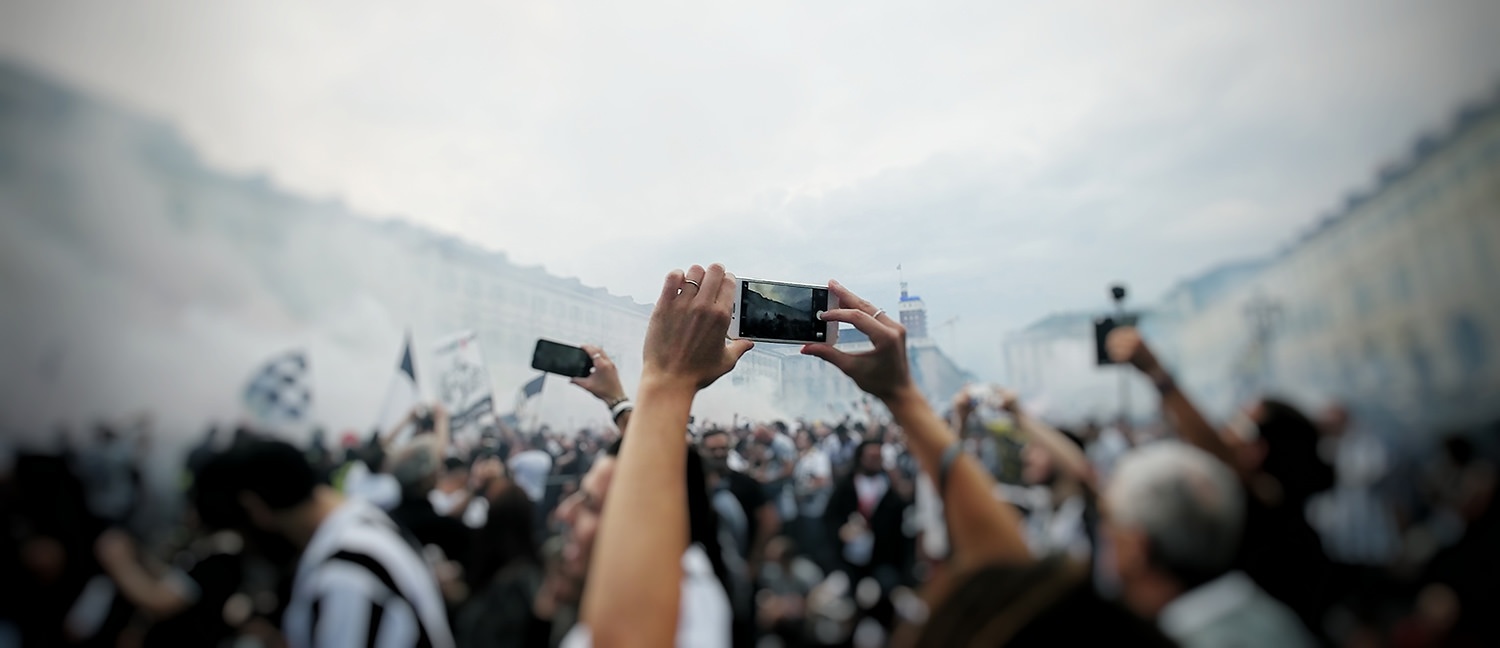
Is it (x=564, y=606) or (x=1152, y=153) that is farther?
(x=564, y=606)

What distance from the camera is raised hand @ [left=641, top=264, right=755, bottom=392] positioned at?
149 cm

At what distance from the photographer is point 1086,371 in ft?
6.37

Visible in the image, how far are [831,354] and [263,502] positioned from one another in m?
1.72

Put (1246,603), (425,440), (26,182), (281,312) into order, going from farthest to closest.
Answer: (425,440), (281,312), (26,182), (1246,603)

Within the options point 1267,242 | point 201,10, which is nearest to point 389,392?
point 201,10

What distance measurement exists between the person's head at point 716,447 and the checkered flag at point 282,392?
1.27m

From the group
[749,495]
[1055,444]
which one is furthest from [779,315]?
[1055,444]

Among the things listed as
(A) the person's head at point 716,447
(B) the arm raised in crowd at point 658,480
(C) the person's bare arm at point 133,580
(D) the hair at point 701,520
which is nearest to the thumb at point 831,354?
(B) the arm raised in crowd at point 658,480

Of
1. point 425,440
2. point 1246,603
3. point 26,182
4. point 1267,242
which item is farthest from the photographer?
point 425,440

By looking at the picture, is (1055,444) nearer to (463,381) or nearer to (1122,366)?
(1122,366)

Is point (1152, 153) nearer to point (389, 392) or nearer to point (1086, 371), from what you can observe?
point (1086, 371)

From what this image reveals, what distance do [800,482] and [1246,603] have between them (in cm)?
120

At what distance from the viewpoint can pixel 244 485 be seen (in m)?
2.12

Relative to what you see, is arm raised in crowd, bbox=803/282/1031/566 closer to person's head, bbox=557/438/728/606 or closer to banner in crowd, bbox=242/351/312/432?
person's head, bbox=557/438/728/606
